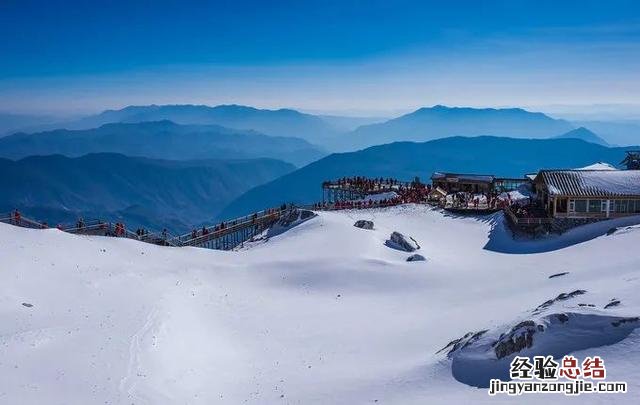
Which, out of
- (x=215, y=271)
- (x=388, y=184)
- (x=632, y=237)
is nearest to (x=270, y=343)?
(x=215, y=271)

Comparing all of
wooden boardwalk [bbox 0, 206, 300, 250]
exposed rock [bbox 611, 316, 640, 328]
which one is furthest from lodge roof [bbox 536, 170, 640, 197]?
exposed rock [bbox 611, 316, 640, 328]

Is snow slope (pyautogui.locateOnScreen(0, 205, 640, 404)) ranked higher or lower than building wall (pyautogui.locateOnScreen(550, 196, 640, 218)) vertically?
lower

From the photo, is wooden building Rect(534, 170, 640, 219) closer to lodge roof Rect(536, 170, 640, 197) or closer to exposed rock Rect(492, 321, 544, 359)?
lodge roof Rect(536, 170, 640, 197)

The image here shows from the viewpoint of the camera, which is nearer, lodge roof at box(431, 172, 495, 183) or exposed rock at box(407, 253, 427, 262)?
exposed rock at box(407, 253, 427, 262)

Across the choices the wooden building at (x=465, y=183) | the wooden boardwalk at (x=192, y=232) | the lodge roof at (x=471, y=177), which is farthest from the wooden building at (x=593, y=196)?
the wooden boardwalk at (x=192, y=232)

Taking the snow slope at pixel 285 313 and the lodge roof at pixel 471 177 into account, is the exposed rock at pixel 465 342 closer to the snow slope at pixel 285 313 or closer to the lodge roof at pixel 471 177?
the snow slope at pixel 285 313

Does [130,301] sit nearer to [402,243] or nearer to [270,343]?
[270,343]

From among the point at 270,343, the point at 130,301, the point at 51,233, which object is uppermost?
the point at 51,233
